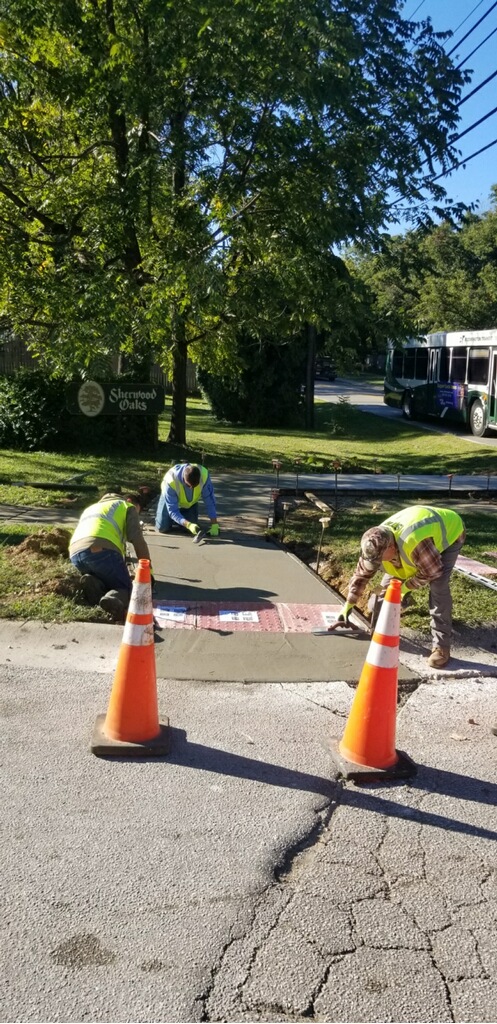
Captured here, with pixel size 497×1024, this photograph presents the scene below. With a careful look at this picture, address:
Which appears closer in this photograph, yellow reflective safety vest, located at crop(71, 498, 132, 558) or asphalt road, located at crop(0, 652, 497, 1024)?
asphalt road, located at crop(0, 652, 497, 1024)

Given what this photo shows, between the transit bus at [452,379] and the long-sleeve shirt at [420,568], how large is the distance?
14180 millimetres

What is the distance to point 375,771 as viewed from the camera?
13.6 feet

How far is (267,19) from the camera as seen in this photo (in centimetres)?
1115

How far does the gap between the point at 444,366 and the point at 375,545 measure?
20.2 m

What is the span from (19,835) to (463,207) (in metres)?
13.7

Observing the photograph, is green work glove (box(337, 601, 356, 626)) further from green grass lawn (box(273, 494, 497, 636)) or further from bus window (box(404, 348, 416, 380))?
bus window (box(404, 348, 416, 380))

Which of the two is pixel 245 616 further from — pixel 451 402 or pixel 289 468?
pixel 451 402

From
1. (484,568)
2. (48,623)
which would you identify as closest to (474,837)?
(48,623)

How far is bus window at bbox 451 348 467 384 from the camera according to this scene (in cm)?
2312

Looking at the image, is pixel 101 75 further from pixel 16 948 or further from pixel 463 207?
pixel 16 948

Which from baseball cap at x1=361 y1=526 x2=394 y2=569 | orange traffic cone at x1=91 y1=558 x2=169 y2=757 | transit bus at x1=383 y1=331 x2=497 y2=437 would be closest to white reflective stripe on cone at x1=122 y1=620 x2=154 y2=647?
orange traffic cone at x1=91 y1=558 x2=169 y2=757

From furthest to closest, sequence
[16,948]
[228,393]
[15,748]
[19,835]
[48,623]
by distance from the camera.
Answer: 1. [228,393]
2. [48,623]
3. [15,748]
4. [19,835]
5. [16,948]

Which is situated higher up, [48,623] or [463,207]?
[463,207]

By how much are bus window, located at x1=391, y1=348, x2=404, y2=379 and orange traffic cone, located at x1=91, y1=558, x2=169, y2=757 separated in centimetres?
2509
